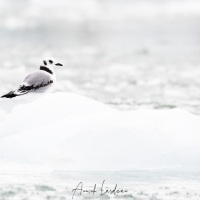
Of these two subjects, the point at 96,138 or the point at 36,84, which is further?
the point at 36,84

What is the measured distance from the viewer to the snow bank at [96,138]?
302 inches

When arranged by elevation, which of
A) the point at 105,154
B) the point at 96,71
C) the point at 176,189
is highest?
the point at 96,71

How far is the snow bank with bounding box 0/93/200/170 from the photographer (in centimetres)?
768

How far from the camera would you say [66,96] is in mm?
9703

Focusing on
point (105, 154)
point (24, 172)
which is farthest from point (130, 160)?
point (24, 172)

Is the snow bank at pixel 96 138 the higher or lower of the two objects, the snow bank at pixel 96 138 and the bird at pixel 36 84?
the lower

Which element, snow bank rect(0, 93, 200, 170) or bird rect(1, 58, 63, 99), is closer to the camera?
snow bank rect(0, 93, 200, 170)

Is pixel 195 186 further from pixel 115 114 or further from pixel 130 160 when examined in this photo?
pixel 115 114

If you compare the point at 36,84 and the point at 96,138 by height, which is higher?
the point at 36,84

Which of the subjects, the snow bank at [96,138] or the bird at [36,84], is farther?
the bird at [36,84]

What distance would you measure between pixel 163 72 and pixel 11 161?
1236cm

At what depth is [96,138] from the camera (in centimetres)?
813

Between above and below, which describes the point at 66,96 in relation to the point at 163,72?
below

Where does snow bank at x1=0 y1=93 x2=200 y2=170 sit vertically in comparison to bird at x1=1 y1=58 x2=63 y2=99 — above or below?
below
